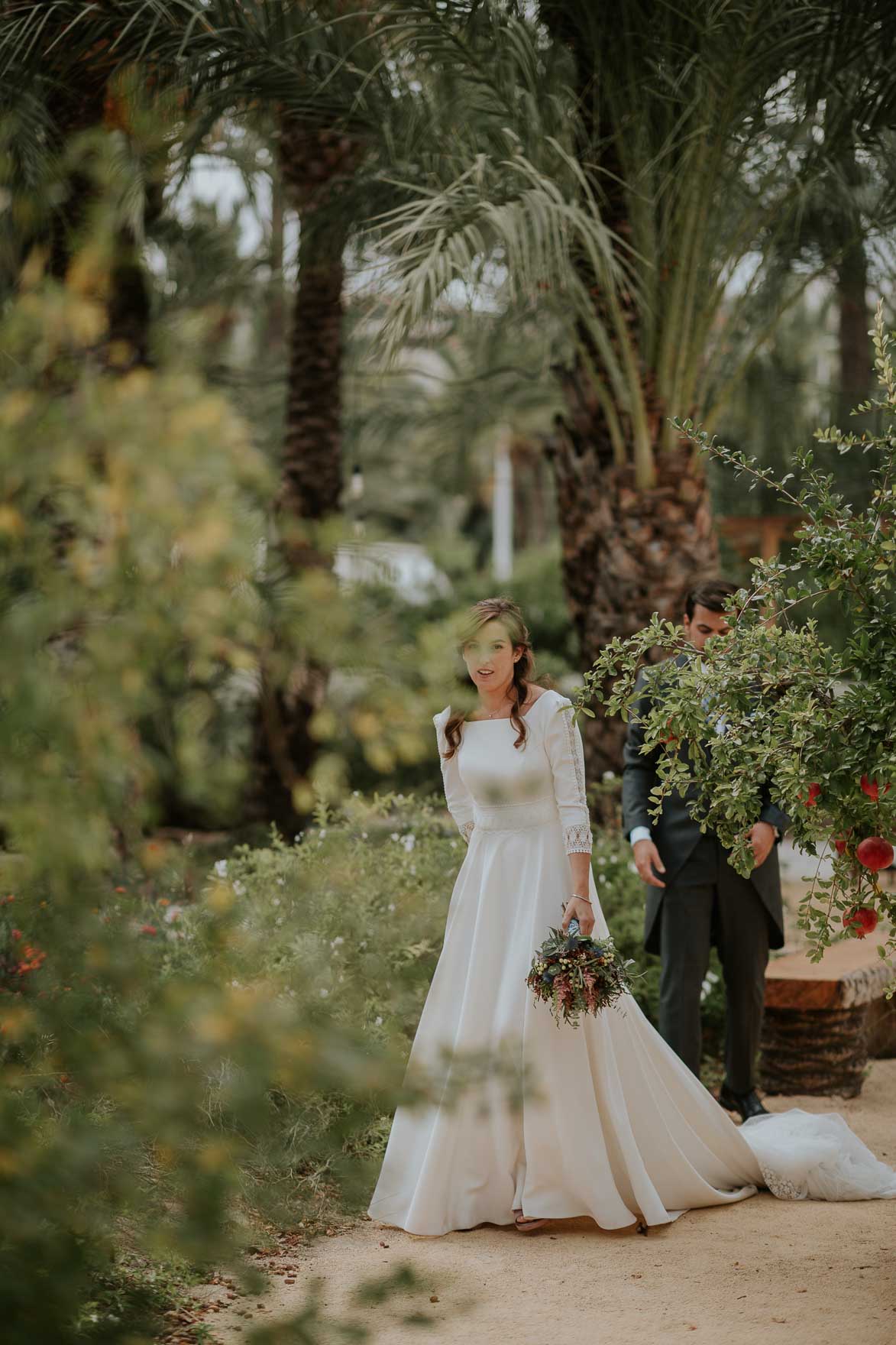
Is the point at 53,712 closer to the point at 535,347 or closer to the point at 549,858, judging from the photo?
the point at 549,858

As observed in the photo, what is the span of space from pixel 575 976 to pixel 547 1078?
0.34 m

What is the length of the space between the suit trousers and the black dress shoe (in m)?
0.03

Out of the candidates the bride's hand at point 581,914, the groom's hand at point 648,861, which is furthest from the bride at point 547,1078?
the groom's hand at point 648,861

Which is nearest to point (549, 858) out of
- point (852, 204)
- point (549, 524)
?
point (852, 204)

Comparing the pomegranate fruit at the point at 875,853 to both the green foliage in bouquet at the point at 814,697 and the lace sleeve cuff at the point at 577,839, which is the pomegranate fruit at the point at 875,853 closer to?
the green foliage in bouquet at the point at 814,697

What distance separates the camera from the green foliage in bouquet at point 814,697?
310 cm

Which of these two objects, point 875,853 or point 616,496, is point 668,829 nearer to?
point 875,853

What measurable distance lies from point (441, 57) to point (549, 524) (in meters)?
22.6

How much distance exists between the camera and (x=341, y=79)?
6773mm

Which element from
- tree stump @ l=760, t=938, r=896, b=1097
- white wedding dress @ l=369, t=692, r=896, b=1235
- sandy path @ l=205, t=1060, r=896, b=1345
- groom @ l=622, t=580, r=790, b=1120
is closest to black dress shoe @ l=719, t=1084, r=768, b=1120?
groom @ l=622, t=580, r=790, b=1120

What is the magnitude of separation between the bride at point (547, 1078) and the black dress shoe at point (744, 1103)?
0.45 m

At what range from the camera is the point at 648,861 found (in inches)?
189

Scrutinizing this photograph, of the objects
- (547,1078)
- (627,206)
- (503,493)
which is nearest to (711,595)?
(547,1078)

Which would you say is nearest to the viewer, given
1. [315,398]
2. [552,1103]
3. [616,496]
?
[552,1103]
